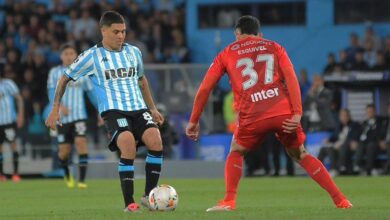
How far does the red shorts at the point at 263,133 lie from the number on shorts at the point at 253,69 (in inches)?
15.4

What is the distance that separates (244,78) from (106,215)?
198 cm

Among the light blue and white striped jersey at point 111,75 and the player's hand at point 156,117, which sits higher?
the light blue and white striped jersey at point 111,75

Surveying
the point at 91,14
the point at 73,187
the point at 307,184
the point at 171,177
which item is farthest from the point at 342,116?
the point at 91,14

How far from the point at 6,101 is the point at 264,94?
40.1ft

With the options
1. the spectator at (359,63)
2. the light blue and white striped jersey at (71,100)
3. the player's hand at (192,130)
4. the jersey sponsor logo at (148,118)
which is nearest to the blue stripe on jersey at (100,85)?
the jersey sponsor logo at (148,118)

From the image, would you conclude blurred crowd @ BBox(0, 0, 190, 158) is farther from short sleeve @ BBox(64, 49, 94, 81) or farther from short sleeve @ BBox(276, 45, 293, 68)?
short sleeve @ BBox(276, 45, 293, 68)

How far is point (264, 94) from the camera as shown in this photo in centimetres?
1152

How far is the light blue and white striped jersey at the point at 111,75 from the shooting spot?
12.1 meters

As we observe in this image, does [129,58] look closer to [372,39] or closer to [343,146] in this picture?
[343,146]

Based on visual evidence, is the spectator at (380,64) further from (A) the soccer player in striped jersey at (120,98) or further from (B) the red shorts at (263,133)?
(B) the red shorts at (263,133)

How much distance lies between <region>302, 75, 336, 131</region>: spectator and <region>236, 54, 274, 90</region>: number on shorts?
501 inches

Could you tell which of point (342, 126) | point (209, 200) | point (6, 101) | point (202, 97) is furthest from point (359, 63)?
point (202, 97)

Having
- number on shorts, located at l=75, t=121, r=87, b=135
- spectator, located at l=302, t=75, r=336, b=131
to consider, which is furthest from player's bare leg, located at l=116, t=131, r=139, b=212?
spectator, located at l=302, t=75, r=336, b=131

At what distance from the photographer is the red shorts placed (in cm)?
1149
